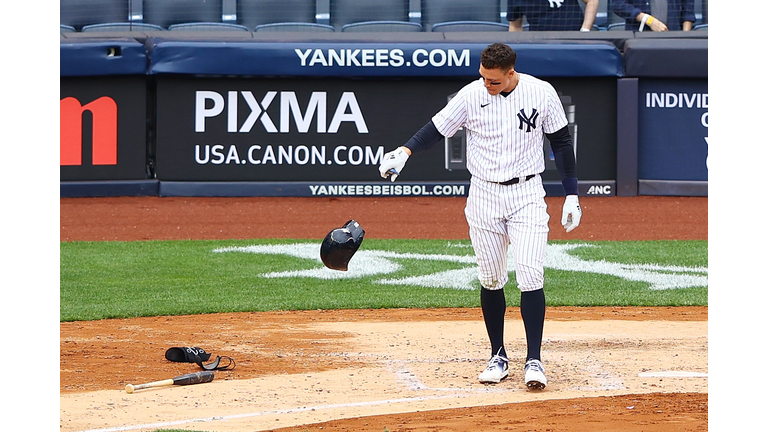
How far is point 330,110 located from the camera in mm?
13117

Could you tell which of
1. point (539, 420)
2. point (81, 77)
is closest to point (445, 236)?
point (81, 77)

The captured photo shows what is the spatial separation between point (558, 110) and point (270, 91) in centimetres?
867

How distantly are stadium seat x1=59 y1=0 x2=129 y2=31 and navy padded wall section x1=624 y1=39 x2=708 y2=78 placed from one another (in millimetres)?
7532

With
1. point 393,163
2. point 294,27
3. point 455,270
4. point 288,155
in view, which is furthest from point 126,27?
point 393,163

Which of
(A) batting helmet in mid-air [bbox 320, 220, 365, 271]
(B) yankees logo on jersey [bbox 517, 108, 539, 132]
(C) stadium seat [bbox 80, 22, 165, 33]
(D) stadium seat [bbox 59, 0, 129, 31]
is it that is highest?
(D) stadium seat [bbox 59, 0, 129, 31]

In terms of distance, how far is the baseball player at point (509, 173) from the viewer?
4.74 meters

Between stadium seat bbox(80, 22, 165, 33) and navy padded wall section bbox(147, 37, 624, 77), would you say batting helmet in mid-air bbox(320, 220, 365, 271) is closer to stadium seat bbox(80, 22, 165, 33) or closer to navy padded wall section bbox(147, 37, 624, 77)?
navy padded wall section bbox(147, 37, 624, 77)

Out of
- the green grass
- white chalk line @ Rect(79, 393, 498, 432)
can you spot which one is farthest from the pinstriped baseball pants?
the green grass

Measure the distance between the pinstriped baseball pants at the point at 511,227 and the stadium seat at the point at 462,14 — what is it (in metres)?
9.79

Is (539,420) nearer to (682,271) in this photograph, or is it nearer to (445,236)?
(682,271)

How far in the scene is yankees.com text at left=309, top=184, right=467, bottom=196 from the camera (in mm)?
13188

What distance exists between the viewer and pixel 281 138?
13133 mm

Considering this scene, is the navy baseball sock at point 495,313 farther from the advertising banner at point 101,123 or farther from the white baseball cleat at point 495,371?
the advertising banner at point 101,123

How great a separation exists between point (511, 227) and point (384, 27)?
390 inches
